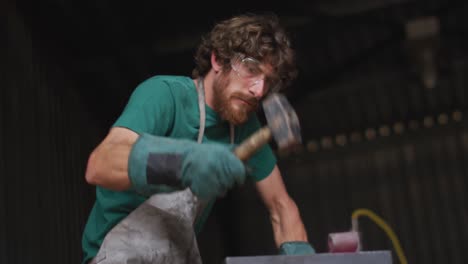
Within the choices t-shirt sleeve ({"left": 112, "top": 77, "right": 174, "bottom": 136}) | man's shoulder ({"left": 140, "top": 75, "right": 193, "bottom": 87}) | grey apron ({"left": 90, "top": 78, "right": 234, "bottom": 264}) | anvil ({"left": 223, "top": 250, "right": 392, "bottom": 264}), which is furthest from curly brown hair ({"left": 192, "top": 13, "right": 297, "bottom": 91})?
anvil ({"left": 223, "top": 250, "right": 392, "bottom": 264})

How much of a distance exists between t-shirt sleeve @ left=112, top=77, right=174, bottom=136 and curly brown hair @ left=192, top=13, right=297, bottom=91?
25 cm

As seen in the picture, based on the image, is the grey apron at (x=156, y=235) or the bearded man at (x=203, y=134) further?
the grey apron at (x=156, y=235)

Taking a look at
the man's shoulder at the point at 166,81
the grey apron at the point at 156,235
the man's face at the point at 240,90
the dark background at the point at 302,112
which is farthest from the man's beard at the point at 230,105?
the dark background at the point at 302,112

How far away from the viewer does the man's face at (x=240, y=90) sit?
202 centimetres

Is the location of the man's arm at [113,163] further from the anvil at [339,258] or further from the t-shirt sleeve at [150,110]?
the anvil at [339,258]

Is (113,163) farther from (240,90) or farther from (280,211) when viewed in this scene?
(280,211)

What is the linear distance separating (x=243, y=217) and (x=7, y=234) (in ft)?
11.4

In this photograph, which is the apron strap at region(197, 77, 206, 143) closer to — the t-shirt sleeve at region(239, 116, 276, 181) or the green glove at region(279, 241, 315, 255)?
the t-shirt sleeve at region(239, 116, 276, 181)

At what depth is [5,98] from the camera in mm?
3803

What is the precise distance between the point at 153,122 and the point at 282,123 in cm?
38

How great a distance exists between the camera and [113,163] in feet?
5.44

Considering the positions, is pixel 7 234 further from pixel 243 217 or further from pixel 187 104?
pixel 243 217

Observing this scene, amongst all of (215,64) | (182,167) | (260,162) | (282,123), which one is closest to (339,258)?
(282,123)

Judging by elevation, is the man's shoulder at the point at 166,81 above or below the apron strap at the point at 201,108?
above
